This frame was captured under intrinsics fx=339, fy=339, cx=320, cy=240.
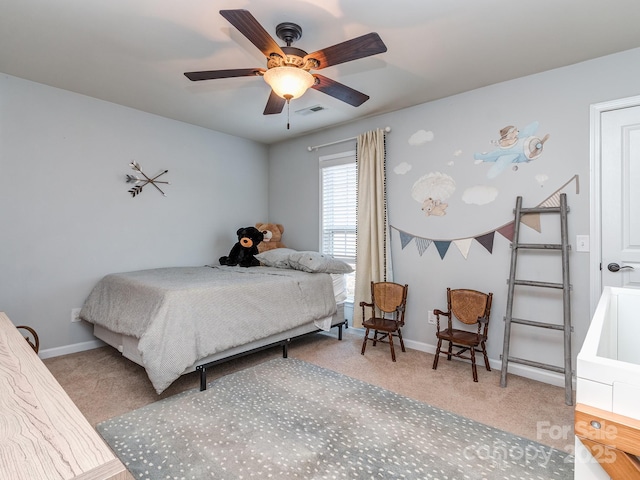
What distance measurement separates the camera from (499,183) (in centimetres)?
294

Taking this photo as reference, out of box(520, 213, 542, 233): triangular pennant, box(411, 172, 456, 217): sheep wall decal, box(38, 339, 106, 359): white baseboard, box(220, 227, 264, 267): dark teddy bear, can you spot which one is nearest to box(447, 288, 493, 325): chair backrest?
box(520, 213, 542, 233): triangular pennant

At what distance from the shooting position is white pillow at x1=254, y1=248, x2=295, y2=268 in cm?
391

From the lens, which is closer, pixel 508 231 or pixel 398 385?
pixel 398 385

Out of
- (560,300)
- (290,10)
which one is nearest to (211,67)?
(290,10)

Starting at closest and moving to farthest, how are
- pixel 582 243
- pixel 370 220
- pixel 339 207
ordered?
pixel 582 243
pixel 370 220
pixel 339 207

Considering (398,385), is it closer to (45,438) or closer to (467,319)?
(467,319)

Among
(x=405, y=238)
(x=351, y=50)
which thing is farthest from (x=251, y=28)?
(x=405, y=238)

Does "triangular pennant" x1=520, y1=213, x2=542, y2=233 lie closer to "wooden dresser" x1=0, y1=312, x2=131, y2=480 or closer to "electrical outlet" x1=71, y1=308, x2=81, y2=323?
"wooden dresser" x1=0, y1=312, x2=131, y2=480

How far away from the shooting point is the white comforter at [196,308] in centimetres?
230

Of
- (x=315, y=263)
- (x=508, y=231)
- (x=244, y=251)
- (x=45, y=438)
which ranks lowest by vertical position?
(x=45, y=438)

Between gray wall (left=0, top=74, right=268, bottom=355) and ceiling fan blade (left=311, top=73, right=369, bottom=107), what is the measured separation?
2.37m

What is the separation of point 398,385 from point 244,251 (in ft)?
7.73

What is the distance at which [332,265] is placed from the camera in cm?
373

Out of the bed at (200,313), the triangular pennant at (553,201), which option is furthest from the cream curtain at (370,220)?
the triangular pennant at (553,201)
